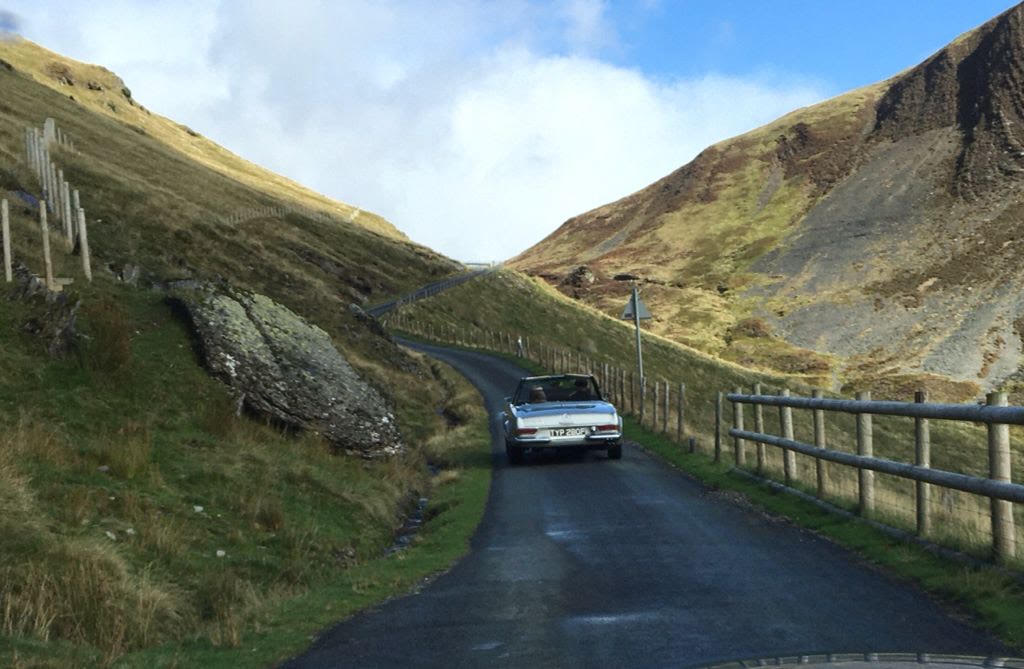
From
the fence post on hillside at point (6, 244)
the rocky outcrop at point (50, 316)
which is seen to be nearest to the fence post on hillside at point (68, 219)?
the fence post on hillside at point (6, 244)

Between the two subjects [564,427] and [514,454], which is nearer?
[564,427]

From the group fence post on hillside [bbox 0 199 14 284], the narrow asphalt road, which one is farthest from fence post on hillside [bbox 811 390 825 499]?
fence post on hillside [bbox 0 199 14 284]

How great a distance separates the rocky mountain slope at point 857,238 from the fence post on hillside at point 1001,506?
61.5 m

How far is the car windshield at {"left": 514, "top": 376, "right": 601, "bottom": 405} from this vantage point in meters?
18.4

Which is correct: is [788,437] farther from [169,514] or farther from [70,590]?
[70,590]

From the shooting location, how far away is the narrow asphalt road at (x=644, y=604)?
5672 millimetres

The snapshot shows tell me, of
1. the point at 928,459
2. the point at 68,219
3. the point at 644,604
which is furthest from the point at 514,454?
the point at 68,219

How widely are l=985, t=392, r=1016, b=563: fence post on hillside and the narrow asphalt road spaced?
2.79 feet

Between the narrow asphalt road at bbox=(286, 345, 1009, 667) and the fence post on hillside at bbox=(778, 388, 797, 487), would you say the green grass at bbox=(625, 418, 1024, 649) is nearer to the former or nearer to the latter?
the narrow asphalt road at bbox=(286, 345, 1009, 667)

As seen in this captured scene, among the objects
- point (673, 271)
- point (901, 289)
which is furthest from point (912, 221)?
point (673, 271)

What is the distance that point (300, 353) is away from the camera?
16.8 metres

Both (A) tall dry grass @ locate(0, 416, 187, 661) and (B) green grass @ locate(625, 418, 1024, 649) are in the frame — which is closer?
(B) green grass @ locate(625, 418, 1024, 649)

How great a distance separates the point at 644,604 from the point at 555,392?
12195 millimetres

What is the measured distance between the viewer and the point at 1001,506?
289 inches
